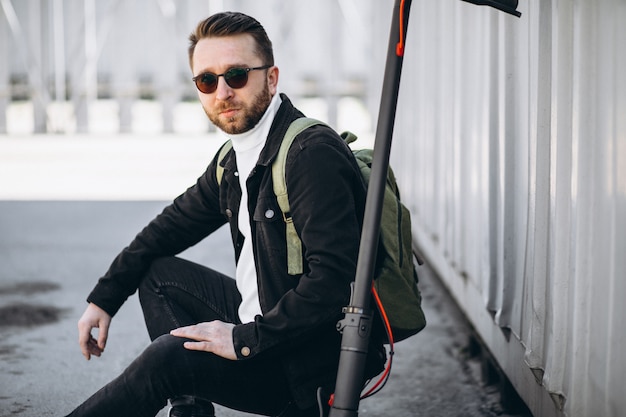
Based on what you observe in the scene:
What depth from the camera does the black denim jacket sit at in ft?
9.61

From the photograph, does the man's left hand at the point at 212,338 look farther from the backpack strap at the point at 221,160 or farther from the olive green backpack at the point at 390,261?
the backpack strap at the point at 221,160

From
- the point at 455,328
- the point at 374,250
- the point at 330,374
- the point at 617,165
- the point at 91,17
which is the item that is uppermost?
the point at 91,17

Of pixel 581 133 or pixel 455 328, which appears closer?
pixel 581 133

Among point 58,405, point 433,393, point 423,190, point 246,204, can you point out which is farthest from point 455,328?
point 246,204

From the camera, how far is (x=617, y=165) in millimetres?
2857

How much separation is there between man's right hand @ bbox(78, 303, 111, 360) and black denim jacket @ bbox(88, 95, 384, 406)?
594mm

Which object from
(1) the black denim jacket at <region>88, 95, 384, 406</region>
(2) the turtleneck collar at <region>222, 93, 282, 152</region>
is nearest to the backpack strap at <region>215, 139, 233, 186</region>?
(1) the black denim jacket at <region>88, 95, 384, 406</region>

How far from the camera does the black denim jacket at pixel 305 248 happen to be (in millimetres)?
2930

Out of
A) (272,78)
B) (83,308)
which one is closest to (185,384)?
(272,78)

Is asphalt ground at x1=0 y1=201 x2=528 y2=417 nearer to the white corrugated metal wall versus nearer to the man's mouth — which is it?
the white corrugated metal wall

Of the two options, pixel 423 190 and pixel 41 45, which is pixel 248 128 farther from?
pixel 41 45

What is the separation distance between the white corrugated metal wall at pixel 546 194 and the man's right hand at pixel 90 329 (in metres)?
1.52

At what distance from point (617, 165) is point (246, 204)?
118cm

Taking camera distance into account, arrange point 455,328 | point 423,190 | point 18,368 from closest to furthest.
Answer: point 18,368 < point 455,328 < point 423,190
